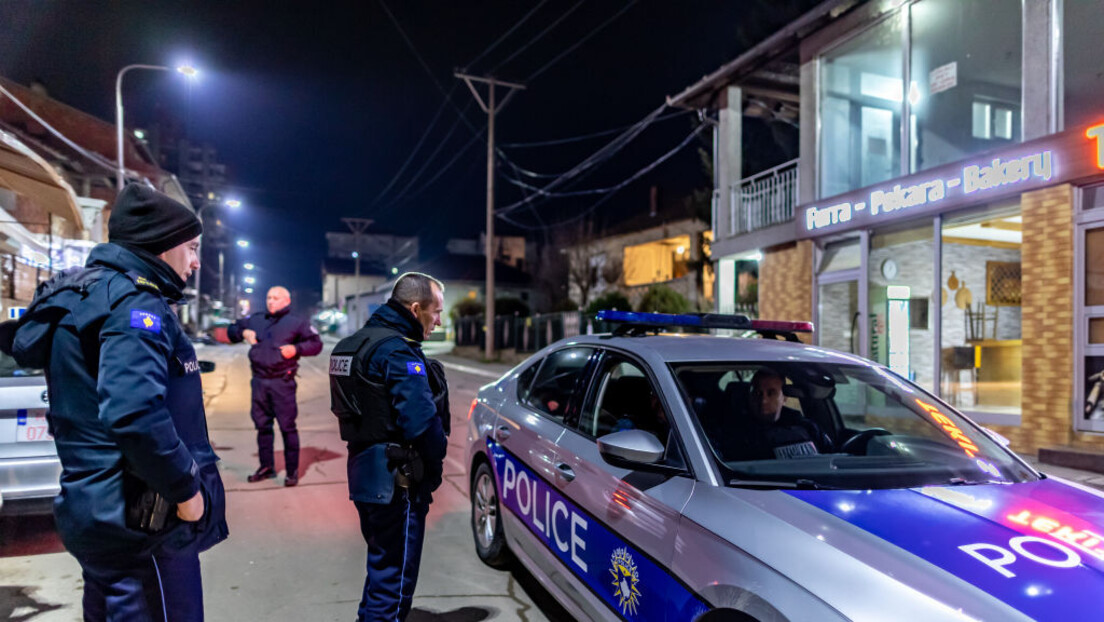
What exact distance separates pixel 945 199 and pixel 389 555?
8.47 metres

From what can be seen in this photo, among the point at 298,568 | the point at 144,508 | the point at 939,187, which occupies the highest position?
the point at 939,187

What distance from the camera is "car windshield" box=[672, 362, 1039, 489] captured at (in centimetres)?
233

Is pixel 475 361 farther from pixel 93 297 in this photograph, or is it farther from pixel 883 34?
pixel 93 297

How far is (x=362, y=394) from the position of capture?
103 inches

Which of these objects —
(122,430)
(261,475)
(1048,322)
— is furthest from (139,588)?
(1048,322)

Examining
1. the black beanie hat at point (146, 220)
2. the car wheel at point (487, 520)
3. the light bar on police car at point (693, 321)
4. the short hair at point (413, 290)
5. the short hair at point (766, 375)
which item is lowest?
the car wheel at point (487, 520)

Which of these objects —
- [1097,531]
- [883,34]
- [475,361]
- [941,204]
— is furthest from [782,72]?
[475,361]

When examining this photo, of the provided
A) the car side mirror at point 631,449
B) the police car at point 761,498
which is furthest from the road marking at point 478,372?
the car side mirror at point 631,449

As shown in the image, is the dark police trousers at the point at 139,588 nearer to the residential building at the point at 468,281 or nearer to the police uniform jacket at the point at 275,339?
the police uniform jacket at the point at 275,339

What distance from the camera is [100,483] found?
173 cm

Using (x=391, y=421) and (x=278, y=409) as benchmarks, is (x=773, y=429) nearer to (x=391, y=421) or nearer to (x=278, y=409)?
(x=391, y=421)

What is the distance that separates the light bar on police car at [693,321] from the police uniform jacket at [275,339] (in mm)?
3207

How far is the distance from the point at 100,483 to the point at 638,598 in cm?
173

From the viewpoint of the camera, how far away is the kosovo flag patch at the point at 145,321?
1.76 metres
